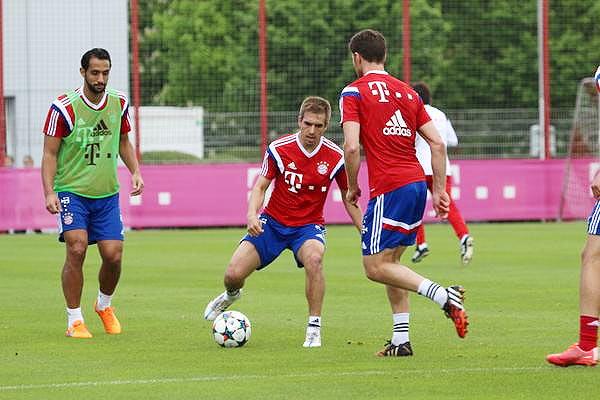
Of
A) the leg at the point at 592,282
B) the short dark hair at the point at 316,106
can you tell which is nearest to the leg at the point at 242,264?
the short dark hair at the point at 316,106

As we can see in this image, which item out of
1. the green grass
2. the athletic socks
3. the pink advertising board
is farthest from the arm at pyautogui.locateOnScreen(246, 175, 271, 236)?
the pink advertising board

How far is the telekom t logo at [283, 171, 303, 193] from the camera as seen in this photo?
11.1 metres

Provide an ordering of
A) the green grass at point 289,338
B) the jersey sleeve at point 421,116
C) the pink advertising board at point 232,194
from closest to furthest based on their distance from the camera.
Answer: the green grass at point 289,338
the jersey sleeve at point 421,116
the pink advertising board at point 232,194

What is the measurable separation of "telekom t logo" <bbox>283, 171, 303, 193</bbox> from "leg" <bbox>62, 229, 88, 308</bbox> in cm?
171

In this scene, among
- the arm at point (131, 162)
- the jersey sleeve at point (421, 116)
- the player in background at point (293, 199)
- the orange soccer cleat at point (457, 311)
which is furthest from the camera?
the arm at point (131, 162)

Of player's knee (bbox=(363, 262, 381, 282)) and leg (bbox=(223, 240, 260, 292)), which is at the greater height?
player's knee (bbox=(363, 262, 381, 282))

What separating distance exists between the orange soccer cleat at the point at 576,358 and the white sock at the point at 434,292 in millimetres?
772

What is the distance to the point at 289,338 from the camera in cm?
1123

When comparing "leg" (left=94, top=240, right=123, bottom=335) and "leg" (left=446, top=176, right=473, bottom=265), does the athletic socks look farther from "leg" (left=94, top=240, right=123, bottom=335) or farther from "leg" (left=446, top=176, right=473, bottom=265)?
"leg" (left=446, top=176, right=473, bottom=265)

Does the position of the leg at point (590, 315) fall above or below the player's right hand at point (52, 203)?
below

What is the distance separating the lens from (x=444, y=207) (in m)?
9.78

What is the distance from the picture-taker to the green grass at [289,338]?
8.65m

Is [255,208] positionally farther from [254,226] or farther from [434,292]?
[434,292]

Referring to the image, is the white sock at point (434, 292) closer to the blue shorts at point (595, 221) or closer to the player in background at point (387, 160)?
the player in background at point (387, 160)
